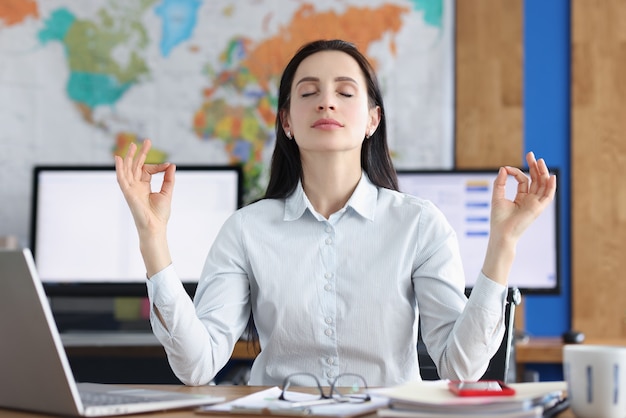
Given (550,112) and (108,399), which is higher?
(550,112)

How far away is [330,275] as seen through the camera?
1.66 metres

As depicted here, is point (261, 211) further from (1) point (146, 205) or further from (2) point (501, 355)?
(2) point (501, 355)

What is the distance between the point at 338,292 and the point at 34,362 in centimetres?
79

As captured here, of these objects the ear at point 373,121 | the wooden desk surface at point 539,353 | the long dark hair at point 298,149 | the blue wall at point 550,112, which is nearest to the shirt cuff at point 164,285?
the long dark hair at point 298,149

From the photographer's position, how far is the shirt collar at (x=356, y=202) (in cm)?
172

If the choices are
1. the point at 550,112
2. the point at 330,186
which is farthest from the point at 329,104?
the point at 550,112

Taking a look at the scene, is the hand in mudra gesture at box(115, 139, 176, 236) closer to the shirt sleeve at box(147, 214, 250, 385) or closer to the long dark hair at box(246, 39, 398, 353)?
the shirt sleeve at box(147, 214, 250, 385)

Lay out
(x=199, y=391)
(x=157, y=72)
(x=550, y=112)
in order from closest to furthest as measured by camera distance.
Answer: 1. (x=199, y=391)
2. (x=550, y=112)
3. (x=157, y=72)

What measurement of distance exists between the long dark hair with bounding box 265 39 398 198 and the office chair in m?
0.38

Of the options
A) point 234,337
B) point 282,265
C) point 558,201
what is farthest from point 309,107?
point 558,201

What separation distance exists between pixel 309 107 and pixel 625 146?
169 centimetres

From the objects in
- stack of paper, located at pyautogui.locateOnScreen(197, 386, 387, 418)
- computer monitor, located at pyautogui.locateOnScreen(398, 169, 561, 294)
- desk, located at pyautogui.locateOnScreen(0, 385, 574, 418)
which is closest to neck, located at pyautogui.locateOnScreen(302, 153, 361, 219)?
desk, located at pyautogui.locateOnScreen(0, 385, 574, 418)

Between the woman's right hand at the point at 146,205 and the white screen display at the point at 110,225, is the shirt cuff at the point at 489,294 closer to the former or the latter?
the woman's right hand at the point at 146,205

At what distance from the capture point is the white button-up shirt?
5.30ft
